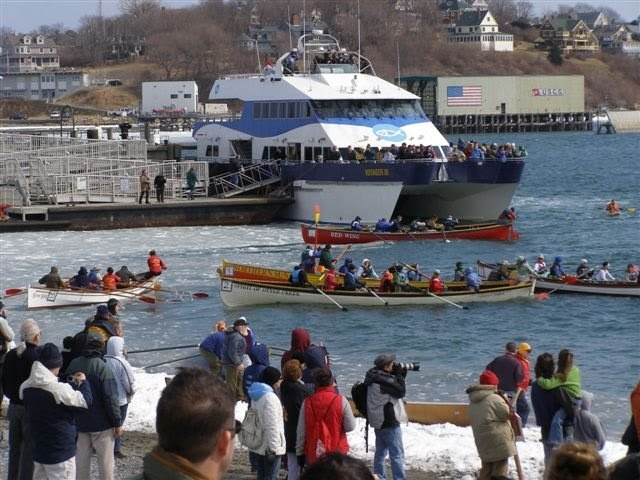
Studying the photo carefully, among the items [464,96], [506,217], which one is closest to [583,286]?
[506,217]

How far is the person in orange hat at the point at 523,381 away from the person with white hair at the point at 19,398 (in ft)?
16.7

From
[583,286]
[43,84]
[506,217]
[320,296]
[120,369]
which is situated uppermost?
[43,84]

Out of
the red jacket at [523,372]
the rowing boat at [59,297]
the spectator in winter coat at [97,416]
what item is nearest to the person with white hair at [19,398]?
the spectator in winter coat at [97,416]

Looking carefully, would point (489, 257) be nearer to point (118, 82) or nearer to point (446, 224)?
point (446, 224)

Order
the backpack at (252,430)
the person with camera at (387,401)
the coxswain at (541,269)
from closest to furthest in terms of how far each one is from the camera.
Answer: the backpack at (252,430)
the person with camera at (387,401)
the coxswain at (541,269)

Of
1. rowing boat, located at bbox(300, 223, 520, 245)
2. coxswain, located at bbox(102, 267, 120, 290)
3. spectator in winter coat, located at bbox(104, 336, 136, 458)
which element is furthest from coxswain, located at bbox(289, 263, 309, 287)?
spectator in winter coat, located at bbox(104, 336, 136, 458)

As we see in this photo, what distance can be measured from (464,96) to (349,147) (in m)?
92.4

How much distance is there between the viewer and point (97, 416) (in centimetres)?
992

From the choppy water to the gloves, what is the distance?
5.85 metres

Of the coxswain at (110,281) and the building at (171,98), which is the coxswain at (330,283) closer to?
the coxswain at (110,281)

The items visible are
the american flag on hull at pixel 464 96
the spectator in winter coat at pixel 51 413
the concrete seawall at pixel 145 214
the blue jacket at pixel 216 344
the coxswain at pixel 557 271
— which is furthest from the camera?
the american flag on hull at pixel 464 96

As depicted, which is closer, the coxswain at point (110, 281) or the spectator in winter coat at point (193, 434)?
the spectator in winter coat at point (193, 434)

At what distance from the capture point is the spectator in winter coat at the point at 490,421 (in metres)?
10.1

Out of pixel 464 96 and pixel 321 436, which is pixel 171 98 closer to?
pixel 464 96
